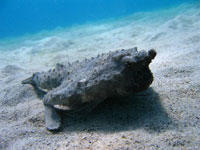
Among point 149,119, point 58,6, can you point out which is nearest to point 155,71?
point 149,119

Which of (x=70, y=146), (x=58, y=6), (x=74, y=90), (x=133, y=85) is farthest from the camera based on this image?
(x=58, y=6)

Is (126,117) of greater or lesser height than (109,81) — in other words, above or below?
below

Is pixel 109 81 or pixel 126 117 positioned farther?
pixel 126 117

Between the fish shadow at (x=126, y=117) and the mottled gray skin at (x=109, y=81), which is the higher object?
the mottled gray skin at (x=109, y=81)

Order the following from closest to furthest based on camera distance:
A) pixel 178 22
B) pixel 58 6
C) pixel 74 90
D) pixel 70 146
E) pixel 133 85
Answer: pixel 70 146
pixel 133 85
pixel 74 90
pixel 178 22
pixel 58 6

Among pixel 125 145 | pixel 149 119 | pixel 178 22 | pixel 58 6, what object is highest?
pixel 58 6

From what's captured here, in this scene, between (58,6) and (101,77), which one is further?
(58,6)

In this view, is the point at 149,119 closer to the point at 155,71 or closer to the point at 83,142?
the point at 83,142

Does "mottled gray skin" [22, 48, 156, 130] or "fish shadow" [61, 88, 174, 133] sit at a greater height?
"mottled gray skin" [22, 48, 156, 130]
